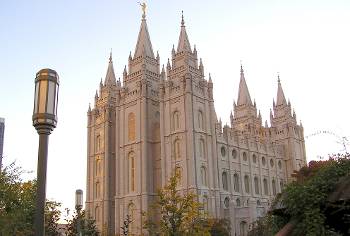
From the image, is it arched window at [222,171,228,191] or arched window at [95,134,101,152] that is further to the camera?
arched window at [95,134,101,152]

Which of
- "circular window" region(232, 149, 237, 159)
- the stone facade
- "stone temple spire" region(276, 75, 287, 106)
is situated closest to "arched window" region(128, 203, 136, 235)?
the stone facade

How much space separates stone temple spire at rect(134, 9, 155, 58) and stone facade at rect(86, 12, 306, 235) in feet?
0.63

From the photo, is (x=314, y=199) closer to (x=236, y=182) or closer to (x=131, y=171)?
(x=131, y=171)

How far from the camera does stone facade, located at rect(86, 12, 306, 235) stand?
170 ft

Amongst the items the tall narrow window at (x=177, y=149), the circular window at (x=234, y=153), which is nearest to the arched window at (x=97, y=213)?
the tall narrow window at (x=177, y=149)

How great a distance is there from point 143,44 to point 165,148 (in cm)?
1523

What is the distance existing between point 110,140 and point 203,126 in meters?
15.1

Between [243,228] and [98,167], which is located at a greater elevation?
[98,167]

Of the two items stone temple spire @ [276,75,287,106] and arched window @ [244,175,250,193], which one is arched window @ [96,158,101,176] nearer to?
arched window @ [244,175,250,193]

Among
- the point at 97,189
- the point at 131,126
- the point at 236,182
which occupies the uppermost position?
the point at 131,126

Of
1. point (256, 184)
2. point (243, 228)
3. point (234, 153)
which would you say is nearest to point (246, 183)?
point (256, 184)

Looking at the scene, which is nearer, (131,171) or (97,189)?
(131,171)

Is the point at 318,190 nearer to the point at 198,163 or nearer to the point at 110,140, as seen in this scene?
the point at 198,163

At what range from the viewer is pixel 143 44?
6019 cm
